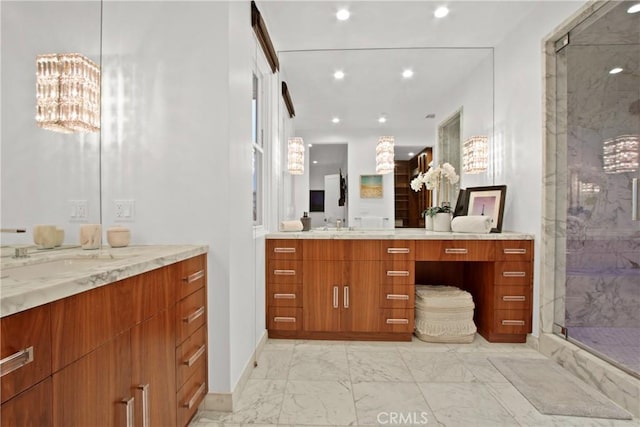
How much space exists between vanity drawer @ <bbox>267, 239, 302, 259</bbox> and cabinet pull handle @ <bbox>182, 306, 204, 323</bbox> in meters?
1.05

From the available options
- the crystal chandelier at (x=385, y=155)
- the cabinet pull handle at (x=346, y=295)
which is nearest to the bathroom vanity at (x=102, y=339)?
the cabinet pull handle at (x=346, y=295)

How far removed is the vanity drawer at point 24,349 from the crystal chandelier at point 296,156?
8.70 feet

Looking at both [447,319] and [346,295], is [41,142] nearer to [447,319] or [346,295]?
[346,295]

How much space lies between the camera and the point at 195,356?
1510mm

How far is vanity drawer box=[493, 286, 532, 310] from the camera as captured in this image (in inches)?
98.3

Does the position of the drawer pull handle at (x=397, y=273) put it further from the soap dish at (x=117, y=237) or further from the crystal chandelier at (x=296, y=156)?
the soap dish at (x=117, y=237)

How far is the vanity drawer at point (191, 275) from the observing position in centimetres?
140

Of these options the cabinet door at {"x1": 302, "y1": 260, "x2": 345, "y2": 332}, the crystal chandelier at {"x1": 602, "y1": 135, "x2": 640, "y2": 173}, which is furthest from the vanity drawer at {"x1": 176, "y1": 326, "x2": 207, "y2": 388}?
the crystal chandelier at {"x1": 602, "y1": 135, "x2": 640, "y2": 173}

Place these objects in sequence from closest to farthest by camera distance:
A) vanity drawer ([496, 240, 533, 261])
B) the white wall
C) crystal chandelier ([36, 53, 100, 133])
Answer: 1. crystal chandelier ([36, 53, 100, 133])
2. the white wall
3. vanity drawer ([496, 240, 533, 261])

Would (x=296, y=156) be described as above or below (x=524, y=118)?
below

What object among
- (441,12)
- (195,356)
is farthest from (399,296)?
(441,12)

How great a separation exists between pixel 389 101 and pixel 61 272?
10.6 feet

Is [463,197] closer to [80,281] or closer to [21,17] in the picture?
[80,281]

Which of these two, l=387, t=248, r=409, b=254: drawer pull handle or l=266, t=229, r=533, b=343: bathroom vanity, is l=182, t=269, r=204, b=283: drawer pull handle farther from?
l=387, t=248, r=409, b=254: drawer pull handle
